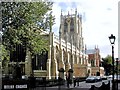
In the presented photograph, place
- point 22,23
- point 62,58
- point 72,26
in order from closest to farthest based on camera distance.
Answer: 1. point 22,23
2. point 62,58
3. point 72,26

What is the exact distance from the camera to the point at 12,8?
2331 cm

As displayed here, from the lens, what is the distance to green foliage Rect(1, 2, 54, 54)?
23.3 m

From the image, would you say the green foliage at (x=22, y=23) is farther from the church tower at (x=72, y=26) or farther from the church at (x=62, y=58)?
the church tower at (x=72, y=26)

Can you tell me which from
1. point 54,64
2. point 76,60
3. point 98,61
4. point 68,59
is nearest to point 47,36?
point 54,64

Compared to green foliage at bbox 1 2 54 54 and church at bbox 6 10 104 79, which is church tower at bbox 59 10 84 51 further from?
green foliage at bbox 1 2 54 54

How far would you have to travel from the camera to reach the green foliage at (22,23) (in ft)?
76.5

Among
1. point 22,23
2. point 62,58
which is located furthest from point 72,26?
point 22,23

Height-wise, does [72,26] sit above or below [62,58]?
above

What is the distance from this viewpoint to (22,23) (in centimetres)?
2392

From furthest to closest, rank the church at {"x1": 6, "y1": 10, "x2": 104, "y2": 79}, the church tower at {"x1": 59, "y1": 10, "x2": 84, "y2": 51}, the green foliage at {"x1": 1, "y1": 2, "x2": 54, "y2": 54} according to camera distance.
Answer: the church tower at {"x1": 59, "y1": 10, "x2": 84, "y2": 51} < the church at {"x1": 6, "y1": 10, "x2": 104, "y2": 79} < the green foliage at {"x1": 1, "y1": 2, "x2": 54, "y2": 54}

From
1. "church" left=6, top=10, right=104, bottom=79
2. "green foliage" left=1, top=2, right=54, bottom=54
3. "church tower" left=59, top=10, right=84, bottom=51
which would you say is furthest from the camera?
"church tower" left=59, top=10, right=84, bottom=51

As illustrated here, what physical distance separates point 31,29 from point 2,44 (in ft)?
8.80

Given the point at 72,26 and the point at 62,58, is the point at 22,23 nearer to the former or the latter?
the point at 62,58

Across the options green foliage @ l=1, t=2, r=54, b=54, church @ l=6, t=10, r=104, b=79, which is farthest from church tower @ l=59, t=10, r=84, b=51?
green foliage @ l=1, t=2, r=54, b=54
